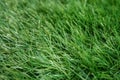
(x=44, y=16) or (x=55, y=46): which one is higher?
(x=44, y=16)

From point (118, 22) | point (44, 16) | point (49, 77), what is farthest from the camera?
point (44, 16)

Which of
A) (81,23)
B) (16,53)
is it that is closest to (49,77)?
(16,53)

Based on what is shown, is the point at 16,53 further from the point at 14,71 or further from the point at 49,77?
the point at 49,77

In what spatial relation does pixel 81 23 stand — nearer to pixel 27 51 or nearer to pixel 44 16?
pixel 44 16

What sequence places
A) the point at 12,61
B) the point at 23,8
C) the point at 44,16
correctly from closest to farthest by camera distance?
1. the point at 12,61
2. the point at 44,16
3. the point at 23,8

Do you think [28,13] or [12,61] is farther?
[28,13]

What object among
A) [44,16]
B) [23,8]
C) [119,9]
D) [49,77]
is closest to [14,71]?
[49,77]

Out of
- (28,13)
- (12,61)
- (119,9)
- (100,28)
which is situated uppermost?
(28,13)
